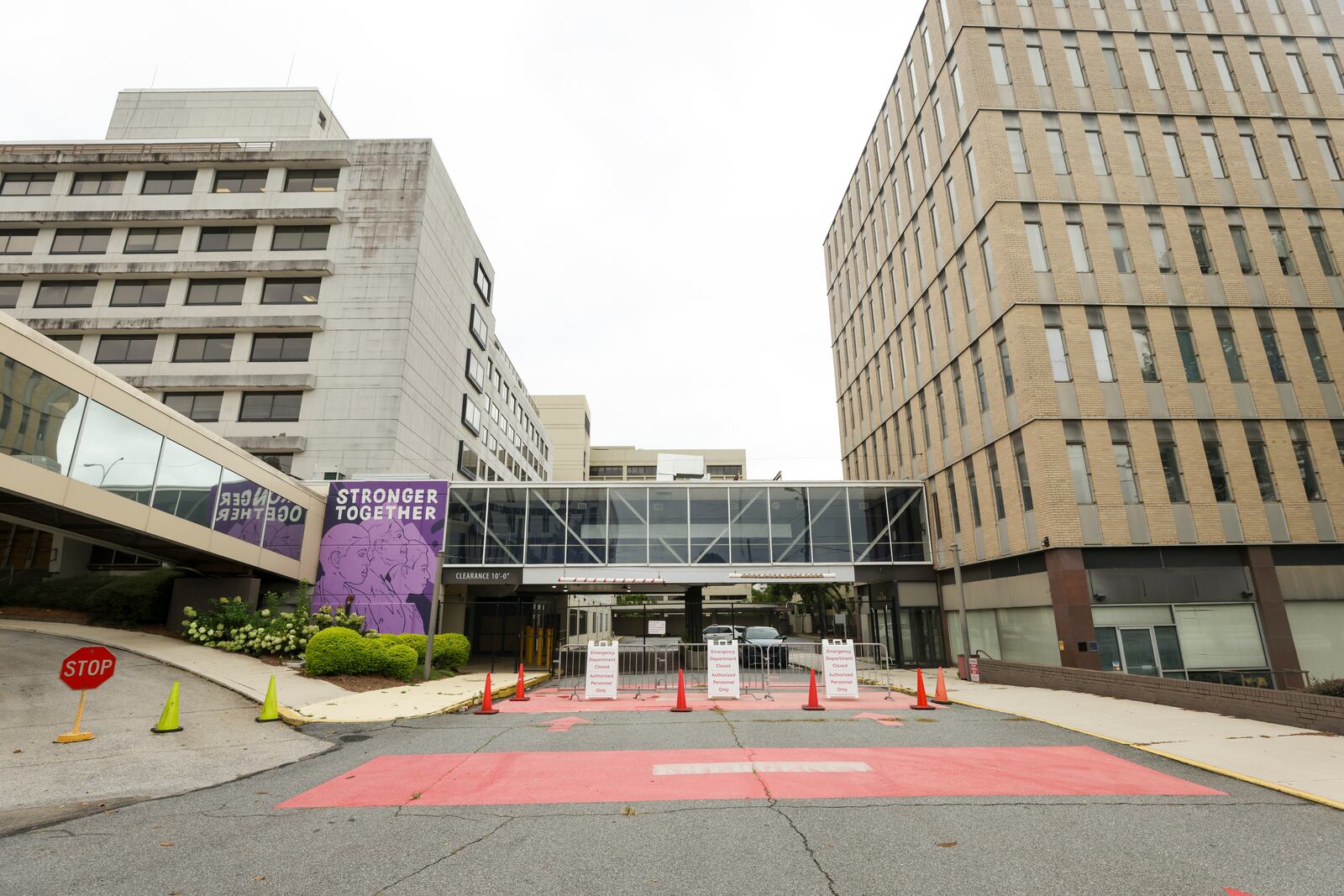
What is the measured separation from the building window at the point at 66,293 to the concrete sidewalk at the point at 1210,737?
48.4 metres

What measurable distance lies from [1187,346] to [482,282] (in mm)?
44824

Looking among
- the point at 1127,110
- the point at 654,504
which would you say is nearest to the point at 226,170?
the point at 654,504

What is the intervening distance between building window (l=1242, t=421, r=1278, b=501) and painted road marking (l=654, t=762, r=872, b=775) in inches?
859

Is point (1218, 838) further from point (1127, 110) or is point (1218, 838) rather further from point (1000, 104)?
point (1127, 110)

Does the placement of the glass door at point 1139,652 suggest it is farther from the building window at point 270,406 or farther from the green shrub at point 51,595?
the building window at point 270,406

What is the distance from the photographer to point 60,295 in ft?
126

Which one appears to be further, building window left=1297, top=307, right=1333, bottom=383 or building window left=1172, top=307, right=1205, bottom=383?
building window left=1297, top=307, right=1333, bottom=383

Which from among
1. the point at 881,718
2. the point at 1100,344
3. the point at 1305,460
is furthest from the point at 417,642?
the point at 1305,460

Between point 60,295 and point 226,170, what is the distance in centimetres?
1163

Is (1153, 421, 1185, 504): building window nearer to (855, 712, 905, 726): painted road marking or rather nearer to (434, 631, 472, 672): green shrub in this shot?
(855, 712, 905, 726): painted road marking

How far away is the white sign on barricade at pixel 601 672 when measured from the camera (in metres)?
17.7

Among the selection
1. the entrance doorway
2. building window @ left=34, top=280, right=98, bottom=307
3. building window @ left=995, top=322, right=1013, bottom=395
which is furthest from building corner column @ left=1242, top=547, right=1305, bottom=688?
building window @ left=34, top=280, right=98, bottom=307

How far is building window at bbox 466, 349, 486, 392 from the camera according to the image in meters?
48.0

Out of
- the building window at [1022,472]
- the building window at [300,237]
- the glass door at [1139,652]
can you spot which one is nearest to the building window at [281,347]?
the building window at [300,237]
